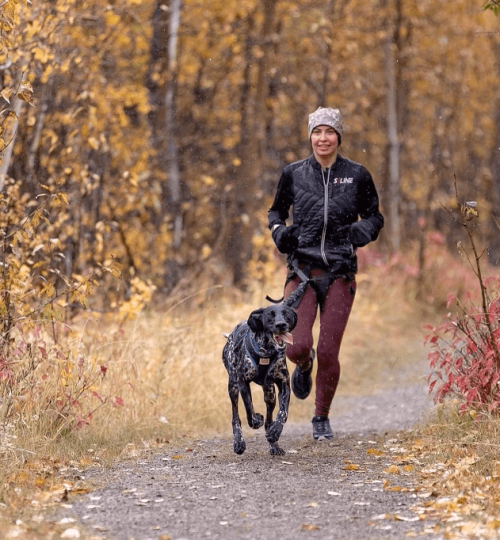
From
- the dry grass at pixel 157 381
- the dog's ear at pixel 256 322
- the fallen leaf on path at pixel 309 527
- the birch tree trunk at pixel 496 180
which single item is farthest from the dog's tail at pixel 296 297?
the birch tree trunk at pixel 496 180

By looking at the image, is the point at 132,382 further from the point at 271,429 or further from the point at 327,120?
the point at 327,120

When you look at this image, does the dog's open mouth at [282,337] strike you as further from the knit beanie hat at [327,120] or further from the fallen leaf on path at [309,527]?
the knit beanie hat at [327,120]

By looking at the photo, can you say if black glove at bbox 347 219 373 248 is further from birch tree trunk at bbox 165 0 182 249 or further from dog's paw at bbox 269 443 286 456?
birch tree trunk at bbox 165 0 182 249

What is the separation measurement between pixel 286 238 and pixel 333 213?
42cm

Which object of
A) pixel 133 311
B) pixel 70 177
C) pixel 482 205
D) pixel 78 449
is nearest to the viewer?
pixel 78 449

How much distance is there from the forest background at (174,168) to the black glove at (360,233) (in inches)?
46.1

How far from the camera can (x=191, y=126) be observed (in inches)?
744

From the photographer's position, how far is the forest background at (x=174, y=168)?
7352 mm

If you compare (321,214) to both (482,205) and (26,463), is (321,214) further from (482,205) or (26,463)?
(482,205)

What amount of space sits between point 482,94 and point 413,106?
2.59 metres

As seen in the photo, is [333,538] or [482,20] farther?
[482,20]

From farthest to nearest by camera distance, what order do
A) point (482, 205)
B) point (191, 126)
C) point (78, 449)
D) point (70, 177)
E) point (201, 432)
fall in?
point (482, 205)
point (191, 126)
point (70, 177)
point (201, 432)
point (78, 449)

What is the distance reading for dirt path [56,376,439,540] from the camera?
476 cm

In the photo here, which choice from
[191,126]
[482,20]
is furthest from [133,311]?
[482,20]
